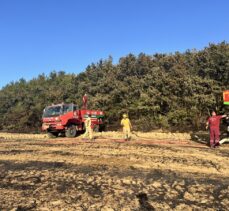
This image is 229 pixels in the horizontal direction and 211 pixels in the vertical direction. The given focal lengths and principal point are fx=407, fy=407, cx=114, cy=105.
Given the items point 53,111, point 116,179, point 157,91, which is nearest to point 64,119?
point 53,111

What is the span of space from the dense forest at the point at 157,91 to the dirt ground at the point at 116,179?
456 inches

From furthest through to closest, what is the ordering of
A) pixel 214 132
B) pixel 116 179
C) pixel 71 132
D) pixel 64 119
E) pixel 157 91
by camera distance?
pixel 157 91, pixel 71 132, pixel 64 119, pixel 214 132, pixel 116 179

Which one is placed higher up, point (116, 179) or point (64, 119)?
point (64, 119)

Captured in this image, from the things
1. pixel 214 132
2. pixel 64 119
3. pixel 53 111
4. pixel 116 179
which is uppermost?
pixel 53 111

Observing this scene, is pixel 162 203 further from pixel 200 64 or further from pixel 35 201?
pixel 200 64

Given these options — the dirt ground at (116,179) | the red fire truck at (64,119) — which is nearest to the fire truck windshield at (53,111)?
the red fire truck at (64,119)

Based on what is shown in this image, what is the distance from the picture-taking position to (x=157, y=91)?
98.0 feet

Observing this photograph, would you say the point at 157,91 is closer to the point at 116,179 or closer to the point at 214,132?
the point at 214,132

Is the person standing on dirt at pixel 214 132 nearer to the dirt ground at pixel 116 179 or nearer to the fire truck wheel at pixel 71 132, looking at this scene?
the dirt ground at pixel 116 179

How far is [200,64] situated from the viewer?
29516mm

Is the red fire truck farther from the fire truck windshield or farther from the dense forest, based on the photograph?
the dense forest

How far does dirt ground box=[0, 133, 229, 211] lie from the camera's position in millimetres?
8562

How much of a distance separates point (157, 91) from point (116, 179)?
786 inches

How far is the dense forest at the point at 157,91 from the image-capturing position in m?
26.6
